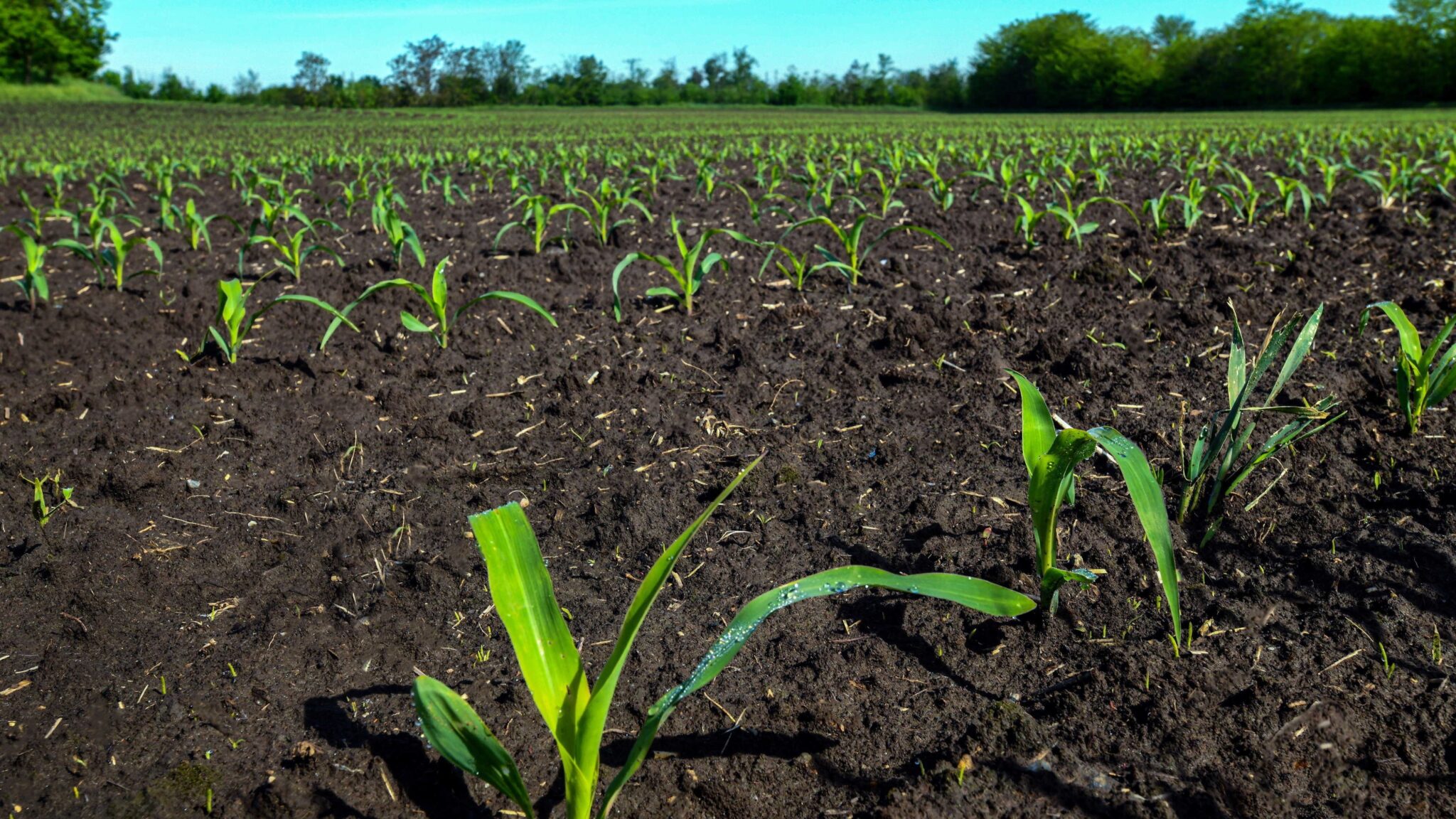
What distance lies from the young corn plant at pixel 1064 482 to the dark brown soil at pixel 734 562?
0.62 feet

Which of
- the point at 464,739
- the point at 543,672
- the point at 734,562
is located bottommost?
the point at 734,562

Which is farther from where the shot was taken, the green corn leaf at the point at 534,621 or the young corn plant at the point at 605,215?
→ the young corn plant at the point at 605,215

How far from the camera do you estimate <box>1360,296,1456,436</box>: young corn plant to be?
2521 mm

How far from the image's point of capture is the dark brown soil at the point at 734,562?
166cm

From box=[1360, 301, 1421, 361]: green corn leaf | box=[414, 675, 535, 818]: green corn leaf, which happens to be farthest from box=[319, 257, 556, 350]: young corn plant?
box=[1360, 301, 1421, 361]: green corn leaf

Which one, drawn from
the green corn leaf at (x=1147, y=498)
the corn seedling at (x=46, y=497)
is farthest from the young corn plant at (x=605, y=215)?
the green corn leaf at (x=1147, y=498)

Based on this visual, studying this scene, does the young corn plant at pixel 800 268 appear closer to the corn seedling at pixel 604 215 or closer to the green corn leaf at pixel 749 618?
the corn seedling at pixel 604 215

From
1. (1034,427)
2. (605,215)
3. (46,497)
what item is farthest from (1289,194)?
(46,497)

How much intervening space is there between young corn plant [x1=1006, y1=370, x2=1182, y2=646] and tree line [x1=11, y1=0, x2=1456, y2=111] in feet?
175

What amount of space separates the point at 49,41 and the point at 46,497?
62779mm

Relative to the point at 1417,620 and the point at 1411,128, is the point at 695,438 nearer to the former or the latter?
the point at 1417,620

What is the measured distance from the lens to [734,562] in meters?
2.37

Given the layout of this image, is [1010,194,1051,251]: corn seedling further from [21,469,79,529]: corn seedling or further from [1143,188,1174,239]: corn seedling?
[21,469,79,529]: corn seedling

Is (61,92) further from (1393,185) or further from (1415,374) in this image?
(1415,374)
